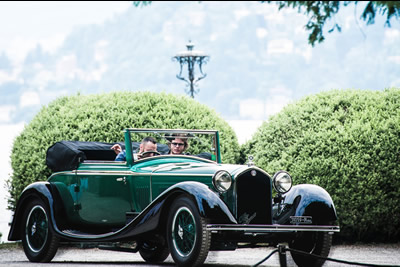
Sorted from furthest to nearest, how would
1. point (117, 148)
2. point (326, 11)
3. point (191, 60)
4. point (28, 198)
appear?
point (191, 60), point (117, 148), point (28, 198), point (326, 11)

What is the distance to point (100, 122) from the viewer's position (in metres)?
11.7

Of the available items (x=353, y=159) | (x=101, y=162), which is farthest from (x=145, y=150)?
(x=353, y=159)

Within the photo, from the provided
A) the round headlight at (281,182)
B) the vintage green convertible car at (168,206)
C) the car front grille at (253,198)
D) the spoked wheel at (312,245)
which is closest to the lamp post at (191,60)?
the vintage green convertible car at (168,206)

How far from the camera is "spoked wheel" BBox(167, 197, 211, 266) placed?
7270 mm

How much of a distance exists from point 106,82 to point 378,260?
12763 cm

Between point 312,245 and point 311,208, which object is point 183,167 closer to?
point 311,208

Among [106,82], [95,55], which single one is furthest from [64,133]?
[95,55]

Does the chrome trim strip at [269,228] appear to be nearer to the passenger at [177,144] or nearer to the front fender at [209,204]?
the front fender at [209,204]

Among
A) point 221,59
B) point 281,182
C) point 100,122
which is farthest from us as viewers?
point 221,59

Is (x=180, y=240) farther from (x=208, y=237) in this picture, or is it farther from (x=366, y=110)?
(x=366, y=110)

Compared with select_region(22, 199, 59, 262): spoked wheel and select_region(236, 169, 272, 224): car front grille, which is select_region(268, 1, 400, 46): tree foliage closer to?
→ select_region(236, 169, 272, 224): car front grille

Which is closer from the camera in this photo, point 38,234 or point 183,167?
point 183,167

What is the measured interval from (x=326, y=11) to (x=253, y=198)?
2346 mm

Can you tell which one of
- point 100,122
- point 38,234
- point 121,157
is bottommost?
point 38,234
